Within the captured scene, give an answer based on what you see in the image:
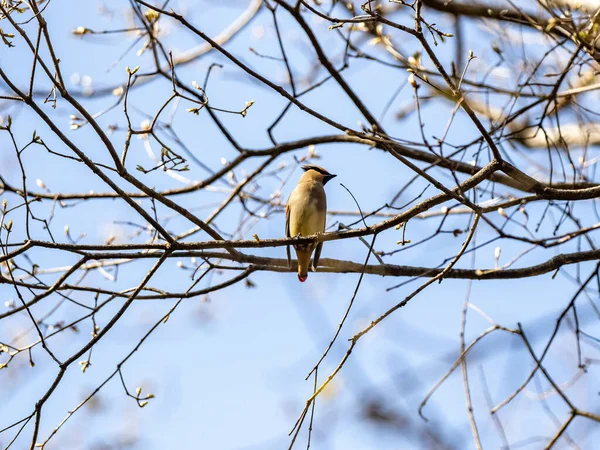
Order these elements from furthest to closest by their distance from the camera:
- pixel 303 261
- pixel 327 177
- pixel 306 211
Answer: pixel 327 177 → pixel 306 211 → pixel 303 261

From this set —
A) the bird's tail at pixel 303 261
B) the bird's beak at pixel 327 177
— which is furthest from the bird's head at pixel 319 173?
the bird's tail at pixel 303 261

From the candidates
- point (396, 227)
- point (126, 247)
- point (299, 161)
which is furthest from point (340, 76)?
point (126, 247)

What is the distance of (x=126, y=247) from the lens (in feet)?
12.2

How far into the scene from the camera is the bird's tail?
549 centimetres

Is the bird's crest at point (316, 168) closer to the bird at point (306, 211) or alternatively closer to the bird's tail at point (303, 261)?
the bird at point (306, 211)

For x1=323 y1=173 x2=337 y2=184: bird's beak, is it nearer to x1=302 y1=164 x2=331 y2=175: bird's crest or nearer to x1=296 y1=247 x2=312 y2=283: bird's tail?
x1=302 y1=164 x2=331 y2=175: bird's crest

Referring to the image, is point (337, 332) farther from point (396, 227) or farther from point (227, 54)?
point (227, 54)

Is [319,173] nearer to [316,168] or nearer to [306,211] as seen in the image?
[316,168]

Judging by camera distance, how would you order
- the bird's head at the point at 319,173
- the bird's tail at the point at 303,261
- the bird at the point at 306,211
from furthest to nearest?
the bird's head at the point at 319,173, the bird at the point at 306,211, the bird's tail at the point at 303,261

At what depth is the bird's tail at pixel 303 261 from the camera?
18.0 ft

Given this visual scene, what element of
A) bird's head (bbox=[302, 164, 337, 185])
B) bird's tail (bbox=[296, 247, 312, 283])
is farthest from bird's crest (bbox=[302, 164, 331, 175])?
bird's tail (bbox=[296, 247, 312, 283])

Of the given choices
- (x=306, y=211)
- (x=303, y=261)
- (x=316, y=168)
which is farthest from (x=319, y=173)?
(x=303, y=261)

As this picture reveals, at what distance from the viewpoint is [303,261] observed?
555cm

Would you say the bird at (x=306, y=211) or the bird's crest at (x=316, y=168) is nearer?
the bird at (x=306, y=211)
